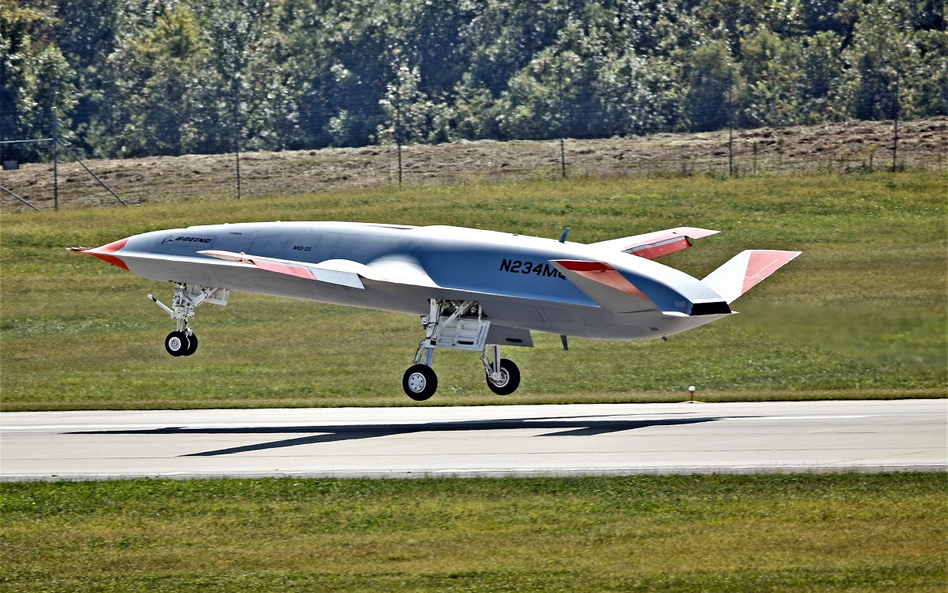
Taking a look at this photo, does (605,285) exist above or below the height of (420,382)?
above

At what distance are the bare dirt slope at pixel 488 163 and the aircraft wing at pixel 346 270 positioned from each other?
38000 millimetres

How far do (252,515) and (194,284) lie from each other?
11828 millimetres

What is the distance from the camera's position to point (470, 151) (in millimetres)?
73375

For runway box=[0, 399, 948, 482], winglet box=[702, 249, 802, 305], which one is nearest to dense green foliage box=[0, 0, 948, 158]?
runway box=[0, 399, 948, 482]

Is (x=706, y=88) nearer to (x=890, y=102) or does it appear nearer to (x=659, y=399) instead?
(x=890, y=102)

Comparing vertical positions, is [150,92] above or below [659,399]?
above

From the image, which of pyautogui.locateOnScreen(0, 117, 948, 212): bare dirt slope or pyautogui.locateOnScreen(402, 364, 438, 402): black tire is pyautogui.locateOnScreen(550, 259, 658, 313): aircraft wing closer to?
pyautogui.locateOnScreen(402, 364, 438, 402): black tire

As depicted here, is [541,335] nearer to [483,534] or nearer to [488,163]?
[483,534]

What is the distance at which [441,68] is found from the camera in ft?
319

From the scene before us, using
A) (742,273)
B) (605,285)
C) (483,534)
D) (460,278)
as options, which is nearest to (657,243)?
(742,273)

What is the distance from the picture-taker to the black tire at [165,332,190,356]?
99.0 feet

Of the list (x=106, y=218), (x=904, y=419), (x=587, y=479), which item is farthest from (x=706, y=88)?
(x=587, y=479)

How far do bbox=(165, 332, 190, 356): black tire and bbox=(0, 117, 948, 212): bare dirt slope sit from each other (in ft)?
118

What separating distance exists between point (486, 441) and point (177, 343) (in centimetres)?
912
